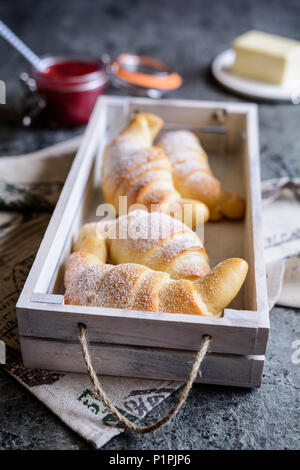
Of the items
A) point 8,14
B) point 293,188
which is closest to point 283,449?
point 293,188

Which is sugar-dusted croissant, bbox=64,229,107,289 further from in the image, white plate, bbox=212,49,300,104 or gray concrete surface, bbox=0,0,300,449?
white plate, bbox=212,49,300,104

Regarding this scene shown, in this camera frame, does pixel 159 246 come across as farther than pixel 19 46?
No
